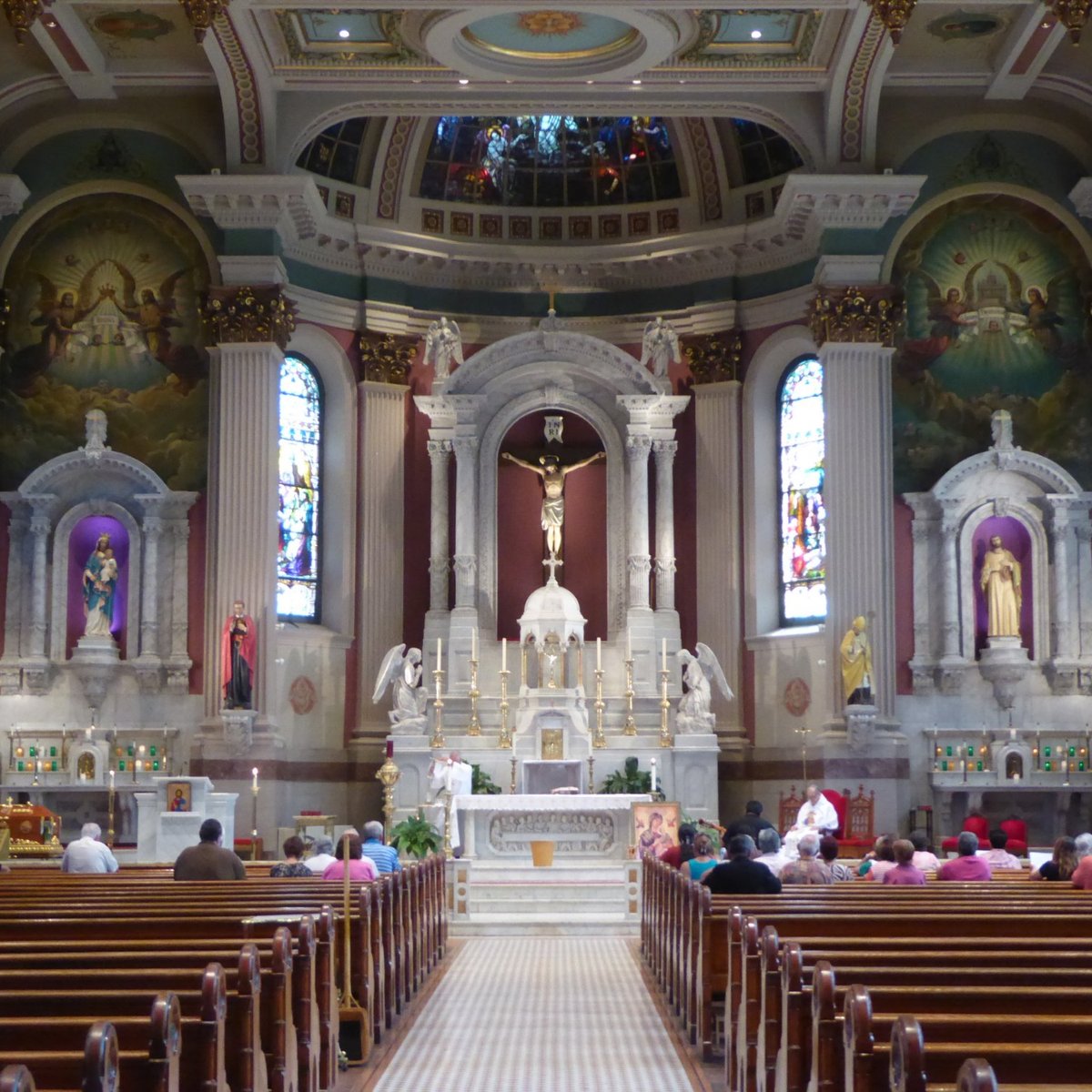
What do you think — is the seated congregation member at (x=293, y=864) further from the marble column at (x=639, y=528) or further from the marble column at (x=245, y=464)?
the marble column at (x=639, y=528)

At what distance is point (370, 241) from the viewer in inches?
1065

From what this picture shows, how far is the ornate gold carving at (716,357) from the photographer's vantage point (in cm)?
2719

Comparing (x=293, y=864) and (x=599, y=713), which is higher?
(x=599, y=713)

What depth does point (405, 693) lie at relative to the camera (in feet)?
81.1

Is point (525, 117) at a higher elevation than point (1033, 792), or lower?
higher

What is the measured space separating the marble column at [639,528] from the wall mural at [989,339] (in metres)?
3.70

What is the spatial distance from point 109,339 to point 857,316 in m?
10.7

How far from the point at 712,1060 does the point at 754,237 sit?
58.9ft

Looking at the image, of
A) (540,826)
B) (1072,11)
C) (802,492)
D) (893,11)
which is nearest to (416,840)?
(540,826)

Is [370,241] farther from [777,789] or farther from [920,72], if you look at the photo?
[777,789]

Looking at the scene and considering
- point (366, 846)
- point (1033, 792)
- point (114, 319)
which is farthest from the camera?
point (114, 319)

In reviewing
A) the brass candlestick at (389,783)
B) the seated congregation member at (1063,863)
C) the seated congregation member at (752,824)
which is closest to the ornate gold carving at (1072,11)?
the seated congregation member at (752,824)

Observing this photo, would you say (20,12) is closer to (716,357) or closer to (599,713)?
(716,357)

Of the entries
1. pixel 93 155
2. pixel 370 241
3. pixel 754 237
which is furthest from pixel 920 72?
pixel 93 155
